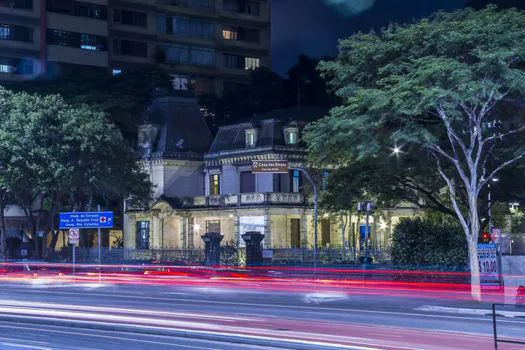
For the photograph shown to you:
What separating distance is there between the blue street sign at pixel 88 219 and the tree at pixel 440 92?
62.0 ft

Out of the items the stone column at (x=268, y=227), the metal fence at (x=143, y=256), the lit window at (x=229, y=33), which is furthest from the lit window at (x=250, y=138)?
the lit window at (x=229, y=33)

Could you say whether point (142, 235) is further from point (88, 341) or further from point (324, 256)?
point (88, 341)

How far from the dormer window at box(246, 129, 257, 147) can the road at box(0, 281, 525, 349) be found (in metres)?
31.7

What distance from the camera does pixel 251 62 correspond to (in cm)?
11800

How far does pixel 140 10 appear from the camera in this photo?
109 metres

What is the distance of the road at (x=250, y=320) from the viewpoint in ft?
72.5

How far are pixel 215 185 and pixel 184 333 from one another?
53.7m

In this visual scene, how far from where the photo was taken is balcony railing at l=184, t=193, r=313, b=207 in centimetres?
6969

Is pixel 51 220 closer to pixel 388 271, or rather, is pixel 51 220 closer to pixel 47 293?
pixel 47 293

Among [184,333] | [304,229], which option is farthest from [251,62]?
[184,333]

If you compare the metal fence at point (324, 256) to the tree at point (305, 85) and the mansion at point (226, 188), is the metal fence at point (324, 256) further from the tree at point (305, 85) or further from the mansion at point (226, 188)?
the tree at point (305, 85)

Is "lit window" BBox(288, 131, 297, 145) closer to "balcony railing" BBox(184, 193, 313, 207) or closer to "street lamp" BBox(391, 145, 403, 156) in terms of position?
A: "balcony railing" BBox(184, 193, 313, 207)

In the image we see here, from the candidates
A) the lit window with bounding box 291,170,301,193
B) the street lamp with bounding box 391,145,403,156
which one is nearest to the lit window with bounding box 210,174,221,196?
the lit window with bounding box 291,170,301,193

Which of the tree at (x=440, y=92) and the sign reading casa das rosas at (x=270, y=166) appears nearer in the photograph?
the tree at (x=440, y=92)
